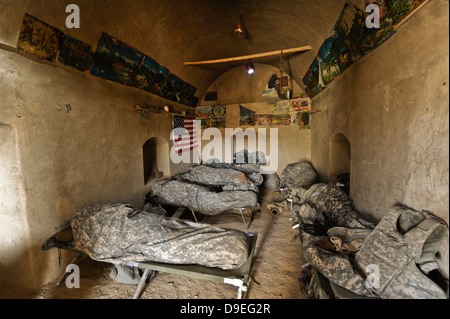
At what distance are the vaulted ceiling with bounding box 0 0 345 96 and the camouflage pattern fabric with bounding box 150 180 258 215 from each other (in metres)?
3.49

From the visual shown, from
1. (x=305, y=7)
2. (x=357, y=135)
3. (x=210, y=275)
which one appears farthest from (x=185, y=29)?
(x=210, y=275)

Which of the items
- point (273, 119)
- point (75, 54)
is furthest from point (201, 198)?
point (273, 119)

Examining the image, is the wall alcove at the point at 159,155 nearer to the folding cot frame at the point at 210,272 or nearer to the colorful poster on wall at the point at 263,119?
the colorful poster on wall at the point at 263,119

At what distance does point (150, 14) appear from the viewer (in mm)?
3980

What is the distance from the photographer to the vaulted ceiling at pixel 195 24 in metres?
3.04

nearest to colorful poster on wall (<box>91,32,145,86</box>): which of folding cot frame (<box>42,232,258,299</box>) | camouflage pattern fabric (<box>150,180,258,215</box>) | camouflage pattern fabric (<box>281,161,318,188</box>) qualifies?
camouflage pattern fabric (<box>150,180,258,215</box>)

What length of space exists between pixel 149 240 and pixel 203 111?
703 centimetres

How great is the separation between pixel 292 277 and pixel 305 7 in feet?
17.4

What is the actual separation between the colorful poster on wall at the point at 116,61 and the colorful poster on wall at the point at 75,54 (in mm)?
161

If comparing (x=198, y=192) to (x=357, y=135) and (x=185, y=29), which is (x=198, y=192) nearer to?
(x=357, y=135)

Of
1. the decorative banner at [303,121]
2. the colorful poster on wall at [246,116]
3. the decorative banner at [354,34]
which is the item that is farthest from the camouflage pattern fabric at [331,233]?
the colorful poster on wall at [246,116]

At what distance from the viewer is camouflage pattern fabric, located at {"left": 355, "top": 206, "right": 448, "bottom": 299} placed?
5.50ft

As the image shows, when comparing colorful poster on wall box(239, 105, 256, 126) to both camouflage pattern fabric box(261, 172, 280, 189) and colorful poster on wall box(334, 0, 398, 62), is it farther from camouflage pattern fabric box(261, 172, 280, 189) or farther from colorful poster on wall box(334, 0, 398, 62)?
colorful poster on wall box(334, 0, 398, 62)

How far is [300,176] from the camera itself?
6523 mm
